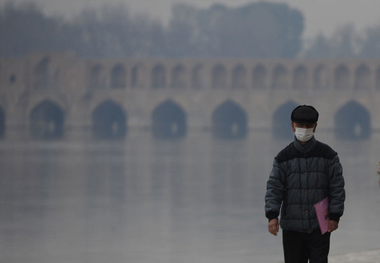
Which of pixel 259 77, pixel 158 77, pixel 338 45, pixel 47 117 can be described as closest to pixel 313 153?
pixel 259 77

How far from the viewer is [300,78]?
4369 centimetres

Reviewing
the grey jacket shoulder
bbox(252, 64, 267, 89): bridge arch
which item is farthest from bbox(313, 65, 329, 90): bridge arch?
the grey jacket shoulder

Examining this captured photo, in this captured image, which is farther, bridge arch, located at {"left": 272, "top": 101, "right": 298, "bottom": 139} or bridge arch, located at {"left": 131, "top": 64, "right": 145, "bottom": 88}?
bridge arch, located at {"left": 131, "top": 64, "right": 145, "bottom": 88}

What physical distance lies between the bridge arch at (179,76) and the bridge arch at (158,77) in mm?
531

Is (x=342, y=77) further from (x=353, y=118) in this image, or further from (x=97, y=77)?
(x=97, y=77)

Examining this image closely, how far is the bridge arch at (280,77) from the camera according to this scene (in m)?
43.6

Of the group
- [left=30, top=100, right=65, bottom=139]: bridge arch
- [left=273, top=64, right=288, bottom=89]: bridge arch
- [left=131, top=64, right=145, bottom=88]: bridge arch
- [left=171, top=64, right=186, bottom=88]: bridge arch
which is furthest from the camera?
[left=171, top=64, right=186, bottom=88]: bridge arch

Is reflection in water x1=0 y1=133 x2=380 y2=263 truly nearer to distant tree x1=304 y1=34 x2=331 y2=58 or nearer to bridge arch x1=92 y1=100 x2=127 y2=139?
bridge arch x1=92 y1=100 x2=127 y2=139

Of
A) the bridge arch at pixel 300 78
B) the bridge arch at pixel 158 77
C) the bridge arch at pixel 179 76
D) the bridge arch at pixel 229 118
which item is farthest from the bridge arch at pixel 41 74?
the bridge arch at pixel 300 78

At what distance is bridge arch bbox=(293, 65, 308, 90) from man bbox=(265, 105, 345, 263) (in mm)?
39755

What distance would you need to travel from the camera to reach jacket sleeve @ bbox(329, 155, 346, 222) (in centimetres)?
394

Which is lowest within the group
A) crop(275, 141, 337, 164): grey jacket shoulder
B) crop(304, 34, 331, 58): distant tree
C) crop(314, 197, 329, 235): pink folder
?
crop(314, 197, 329, 235): pink folder

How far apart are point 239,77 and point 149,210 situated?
1358 inches

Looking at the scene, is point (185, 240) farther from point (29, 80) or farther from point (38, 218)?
point (29, 80)
